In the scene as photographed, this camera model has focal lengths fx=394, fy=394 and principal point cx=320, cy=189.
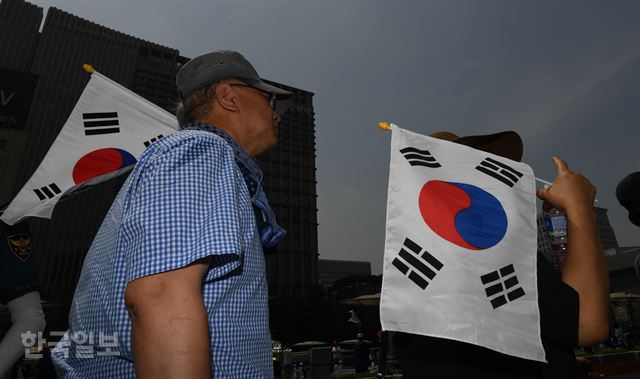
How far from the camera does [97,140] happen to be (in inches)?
173

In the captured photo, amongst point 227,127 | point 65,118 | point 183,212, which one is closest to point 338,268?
point 65,118

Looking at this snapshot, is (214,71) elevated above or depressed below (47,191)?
above

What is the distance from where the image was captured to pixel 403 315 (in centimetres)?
171

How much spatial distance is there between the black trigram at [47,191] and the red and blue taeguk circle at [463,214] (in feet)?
12.3

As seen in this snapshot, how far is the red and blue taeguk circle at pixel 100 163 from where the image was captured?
423cm

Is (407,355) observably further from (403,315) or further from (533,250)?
(533,250)

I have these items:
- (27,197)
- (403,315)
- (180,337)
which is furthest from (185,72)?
(27,197)

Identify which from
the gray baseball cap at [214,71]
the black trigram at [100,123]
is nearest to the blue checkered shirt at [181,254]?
the gray baseball cap at [214,71]

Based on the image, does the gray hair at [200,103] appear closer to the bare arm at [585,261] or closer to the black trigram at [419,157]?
the black trigram at [419,157]

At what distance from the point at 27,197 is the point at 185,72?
3075 mm

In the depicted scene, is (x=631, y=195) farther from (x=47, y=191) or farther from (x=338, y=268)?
(x=338, y=268)

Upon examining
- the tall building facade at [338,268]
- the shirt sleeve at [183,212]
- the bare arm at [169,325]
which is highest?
the shirt sleeve at [183,212]

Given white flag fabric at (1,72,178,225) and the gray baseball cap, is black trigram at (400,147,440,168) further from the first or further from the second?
white flag fabric at (1,72,178,225)

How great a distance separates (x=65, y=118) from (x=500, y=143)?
90.4 metres
